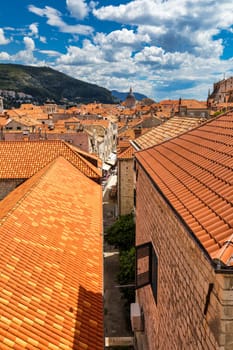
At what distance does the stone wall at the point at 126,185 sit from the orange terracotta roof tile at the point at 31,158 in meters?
4.83

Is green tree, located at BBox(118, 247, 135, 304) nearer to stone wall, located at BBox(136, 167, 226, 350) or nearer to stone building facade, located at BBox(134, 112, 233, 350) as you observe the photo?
stone building facade, located at BBox(134, 112, 233, 350)

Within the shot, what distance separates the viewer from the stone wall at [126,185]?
72.8 feet

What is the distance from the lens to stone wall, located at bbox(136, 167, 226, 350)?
3.56m

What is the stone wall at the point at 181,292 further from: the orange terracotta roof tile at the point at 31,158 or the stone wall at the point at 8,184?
the stone wall at the point at 8,184

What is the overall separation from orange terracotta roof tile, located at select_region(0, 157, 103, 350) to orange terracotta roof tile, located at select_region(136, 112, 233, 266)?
9.07 ft

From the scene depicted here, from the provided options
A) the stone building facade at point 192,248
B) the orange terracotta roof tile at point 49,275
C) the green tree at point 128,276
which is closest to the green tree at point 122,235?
the green tree at point 128,276

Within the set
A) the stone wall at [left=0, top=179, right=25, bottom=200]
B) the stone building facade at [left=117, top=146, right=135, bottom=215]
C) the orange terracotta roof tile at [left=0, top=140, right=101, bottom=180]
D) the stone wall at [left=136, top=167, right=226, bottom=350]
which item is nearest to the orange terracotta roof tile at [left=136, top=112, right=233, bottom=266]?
the stone wall at [left=136, top=167, right=226, bottom=350]

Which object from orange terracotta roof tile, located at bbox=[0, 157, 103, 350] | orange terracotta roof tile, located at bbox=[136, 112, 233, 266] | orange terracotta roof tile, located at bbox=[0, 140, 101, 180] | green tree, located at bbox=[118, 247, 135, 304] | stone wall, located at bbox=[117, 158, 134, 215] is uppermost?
orange terracotta roof tile, located at bbox=[136, 112, 233, 266]

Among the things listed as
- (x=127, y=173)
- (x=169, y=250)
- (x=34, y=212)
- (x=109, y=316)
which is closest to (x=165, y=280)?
(x=169, y=250)

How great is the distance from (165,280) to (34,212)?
4753 mm

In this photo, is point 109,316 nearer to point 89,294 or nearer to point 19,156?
point 89,294

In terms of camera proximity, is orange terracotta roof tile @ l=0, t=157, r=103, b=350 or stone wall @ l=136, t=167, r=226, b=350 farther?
orange terracotta roof tile @ l=0, t=157, r=103, b=350

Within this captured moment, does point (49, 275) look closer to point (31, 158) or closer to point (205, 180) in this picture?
point (205, 180)

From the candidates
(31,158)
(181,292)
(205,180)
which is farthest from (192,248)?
(31,158)
